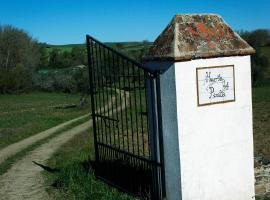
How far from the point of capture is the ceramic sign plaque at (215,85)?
21.9 feet

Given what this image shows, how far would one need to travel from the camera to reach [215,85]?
6809 millimetres

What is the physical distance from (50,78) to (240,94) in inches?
1773

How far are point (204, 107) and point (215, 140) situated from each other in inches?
23.2

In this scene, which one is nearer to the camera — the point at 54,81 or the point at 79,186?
the point at 79,186

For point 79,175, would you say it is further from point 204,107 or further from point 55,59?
point 55,59

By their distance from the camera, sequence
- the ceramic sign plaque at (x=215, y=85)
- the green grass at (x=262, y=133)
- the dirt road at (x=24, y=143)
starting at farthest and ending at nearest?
1. the dirt road at (x=24, y=143)
2. the green grass at (x=262, y=133)
3. the ceramic sign plaque at (x=215, y=85)

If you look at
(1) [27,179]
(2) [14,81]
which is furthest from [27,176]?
(2) [14,81]


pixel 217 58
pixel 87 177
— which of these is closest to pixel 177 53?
pixel 217 58

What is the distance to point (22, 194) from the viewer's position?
9.15 meters

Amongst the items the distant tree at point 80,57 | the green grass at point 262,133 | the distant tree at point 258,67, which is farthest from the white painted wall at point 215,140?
the distant tree at point 258,67

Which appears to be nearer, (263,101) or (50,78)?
(263,101)

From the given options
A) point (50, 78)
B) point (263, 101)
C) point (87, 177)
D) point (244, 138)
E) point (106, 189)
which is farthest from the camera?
point (50, 78)

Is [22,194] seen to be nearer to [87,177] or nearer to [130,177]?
[87,177]

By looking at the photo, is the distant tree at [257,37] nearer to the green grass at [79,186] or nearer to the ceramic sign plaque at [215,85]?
the green grass at [79,186]
